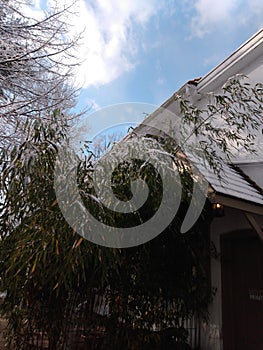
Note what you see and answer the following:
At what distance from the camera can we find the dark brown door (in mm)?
4898

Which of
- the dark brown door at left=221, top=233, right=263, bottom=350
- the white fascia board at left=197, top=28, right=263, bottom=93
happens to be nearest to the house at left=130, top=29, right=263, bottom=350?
the dark brown door at left=221, top=233, right=263, bottom=350

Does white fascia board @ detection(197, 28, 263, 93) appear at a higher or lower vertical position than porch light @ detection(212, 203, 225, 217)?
higher

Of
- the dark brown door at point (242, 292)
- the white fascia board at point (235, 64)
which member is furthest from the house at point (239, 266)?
the white fascia board at point (235, 64)

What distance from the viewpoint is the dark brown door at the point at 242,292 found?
4.90 metres

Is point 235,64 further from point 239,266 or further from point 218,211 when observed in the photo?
point 239,266

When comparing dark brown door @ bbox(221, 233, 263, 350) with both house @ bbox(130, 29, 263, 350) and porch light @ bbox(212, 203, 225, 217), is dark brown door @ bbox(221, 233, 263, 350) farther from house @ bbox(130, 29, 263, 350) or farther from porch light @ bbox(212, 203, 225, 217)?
porch light @ bbox(212, 203, 225, 217)

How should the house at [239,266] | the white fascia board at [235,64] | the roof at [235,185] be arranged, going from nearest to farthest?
the roof at [235,185] < the house at [239,266] < the white fascia board at [235,64]

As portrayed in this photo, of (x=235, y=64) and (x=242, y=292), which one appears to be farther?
(x=235, y=64)

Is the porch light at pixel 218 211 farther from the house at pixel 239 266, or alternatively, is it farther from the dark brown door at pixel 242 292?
the dark brown door at pixel 242 292

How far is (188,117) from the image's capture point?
480cm

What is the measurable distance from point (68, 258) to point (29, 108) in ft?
12.3

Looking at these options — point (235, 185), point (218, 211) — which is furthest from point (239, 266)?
point (235, 185)

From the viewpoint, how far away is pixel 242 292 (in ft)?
16.8

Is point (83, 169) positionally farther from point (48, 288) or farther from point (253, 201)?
point (253, 201)
